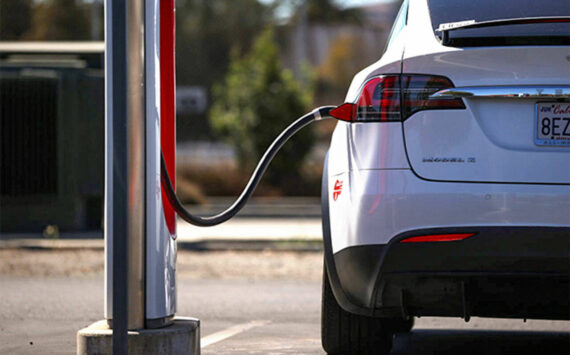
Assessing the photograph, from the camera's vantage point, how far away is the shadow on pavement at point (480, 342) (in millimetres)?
5855

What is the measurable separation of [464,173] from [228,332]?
2633mm

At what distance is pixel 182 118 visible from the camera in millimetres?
62750

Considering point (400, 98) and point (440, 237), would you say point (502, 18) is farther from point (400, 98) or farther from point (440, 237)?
point (440, 237)

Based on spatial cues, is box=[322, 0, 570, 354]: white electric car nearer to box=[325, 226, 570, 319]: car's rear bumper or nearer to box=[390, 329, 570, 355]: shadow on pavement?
box=[325, 226, 570, 319]: car's rear bumper

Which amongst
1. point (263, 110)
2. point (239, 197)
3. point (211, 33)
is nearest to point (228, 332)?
point (239, 197)

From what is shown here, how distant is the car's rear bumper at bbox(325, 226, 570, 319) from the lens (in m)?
4.21

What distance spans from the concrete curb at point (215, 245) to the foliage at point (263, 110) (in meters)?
14.3

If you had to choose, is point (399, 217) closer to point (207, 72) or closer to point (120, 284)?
point (120, 284)

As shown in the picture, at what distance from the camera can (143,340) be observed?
14.7 ft

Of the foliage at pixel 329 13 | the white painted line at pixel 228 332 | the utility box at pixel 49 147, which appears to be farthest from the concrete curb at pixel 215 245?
the foliage at pixel 329 13

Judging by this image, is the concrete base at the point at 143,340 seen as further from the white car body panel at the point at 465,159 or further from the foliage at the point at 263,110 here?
the foliage at the point at 263,110

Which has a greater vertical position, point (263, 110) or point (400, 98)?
point (263, 110)

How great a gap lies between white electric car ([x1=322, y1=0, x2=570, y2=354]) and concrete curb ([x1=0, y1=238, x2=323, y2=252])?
27.1 feet

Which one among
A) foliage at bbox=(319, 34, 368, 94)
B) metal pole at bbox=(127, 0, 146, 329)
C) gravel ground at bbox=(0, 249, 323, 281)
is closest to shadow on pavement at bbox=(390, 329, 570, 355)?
metal pole at bbox=(127, 0, 146, 329)
